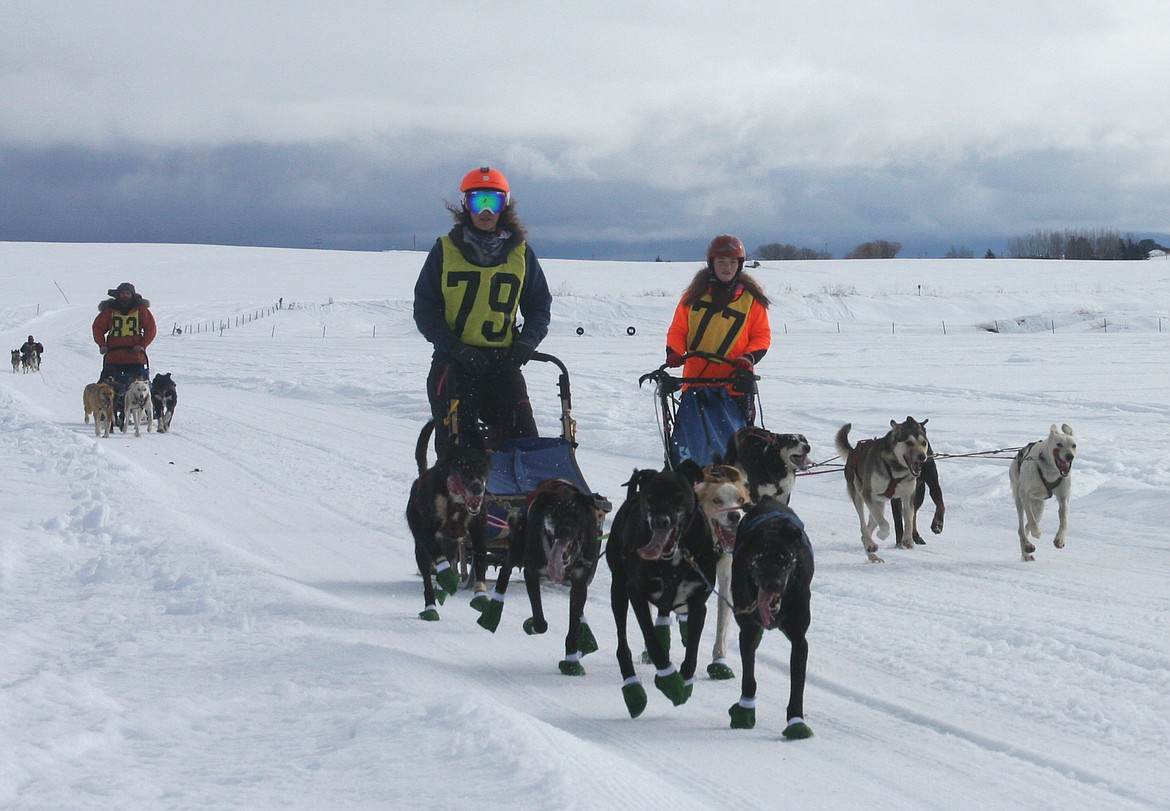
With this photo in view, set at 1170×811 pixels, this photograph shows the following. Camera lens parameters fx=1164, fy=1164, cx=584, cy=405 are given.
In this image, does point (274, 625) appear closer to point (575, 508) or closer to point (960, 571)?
point (575, 508)

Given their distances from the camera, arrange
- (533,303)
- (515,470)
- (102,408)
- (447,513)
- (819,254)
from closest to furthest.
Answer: (447,513) → (515,470) → (533,303) → (102,408) → (819,254)

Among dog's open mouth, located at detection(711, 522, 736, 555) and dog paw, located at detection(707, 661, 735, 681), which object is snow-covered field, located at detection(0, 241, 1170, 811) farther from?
dog's open mouth, located at detection(711, 522, 736, 555)

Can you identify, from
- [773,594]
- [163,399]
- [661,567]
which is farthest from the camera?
[163,399]

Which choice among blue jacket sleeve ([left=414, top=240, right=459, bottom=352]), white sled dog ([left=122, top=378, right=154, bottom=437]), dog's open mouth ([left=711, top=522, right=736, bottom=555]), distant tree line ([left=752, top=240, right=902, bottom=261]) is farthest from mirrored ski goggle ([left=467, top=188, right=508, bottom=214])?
distant tree line ([left=752, top=240, right=902, bottom=261])

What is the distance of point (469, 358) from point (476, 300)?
1.03ft

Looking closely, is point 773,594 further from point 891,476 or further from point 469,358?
point 891,476

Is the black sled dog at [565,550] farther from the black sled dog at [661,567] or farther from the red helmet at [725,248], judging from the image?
the red helmet at [725,248]

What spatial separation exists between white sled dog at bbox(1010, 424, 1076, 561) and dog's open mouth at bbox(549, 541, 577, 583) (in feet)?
12.2

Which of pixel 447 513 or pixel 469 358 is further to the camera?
pixel 469 358

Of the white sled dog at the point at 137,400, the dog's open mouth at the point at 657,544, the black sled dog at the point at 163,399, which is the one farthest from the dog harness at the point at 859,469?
the black sled dog at the point at 163,399

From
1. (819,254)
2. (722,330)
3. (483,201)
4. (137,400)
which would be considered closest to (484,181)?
(483,201)

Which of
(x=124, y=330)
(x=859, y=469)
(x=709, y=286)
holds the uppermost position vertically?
(x=709, y=286)

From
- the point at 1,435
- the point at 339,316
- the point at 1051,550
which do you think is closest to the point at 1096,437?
the point at 1051,550

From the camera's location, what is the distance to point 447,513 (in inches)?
205
